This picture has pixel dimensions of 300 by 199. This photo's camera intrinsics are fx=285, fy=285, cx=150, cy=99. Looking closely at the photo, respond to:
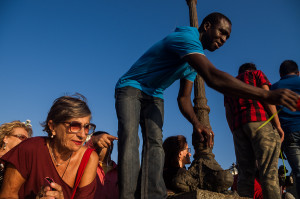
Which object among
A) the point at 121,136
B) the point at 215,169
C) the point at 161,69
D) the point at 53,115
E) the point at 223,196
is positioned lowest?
the point at 223,196

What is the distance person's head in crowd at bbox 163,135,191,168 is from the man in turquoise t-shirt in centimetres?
171

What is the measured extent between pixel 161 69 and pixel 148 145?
2.43 feet

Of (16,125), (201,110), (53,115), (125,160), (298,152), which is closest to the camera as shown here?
(125,160)

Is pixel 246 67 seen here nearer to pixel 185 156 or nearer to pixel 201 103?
pixel 201 103

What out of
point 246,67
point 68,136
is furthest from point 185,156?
point 68,136

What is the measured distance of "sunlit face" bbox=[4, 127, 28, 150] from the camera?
442cm

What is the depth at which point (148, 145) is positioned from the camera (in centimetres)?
266

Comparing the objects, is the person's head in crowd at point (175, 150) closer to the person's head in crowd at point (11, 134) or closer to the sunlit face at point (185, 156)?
the sunlit face at point (185, 156)

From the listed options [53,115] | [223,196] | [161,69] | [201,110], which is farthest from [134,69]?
[201,110]

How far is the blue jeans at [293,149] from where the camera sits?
399 cm

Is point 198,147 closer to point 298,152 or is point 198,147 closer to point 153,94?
point 298,152

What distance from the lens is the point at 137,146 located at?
2.57 m

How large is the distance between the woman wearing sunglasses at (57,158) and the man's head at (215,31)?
1.40 m

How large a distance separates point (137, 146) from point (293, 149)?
2.71 metres
